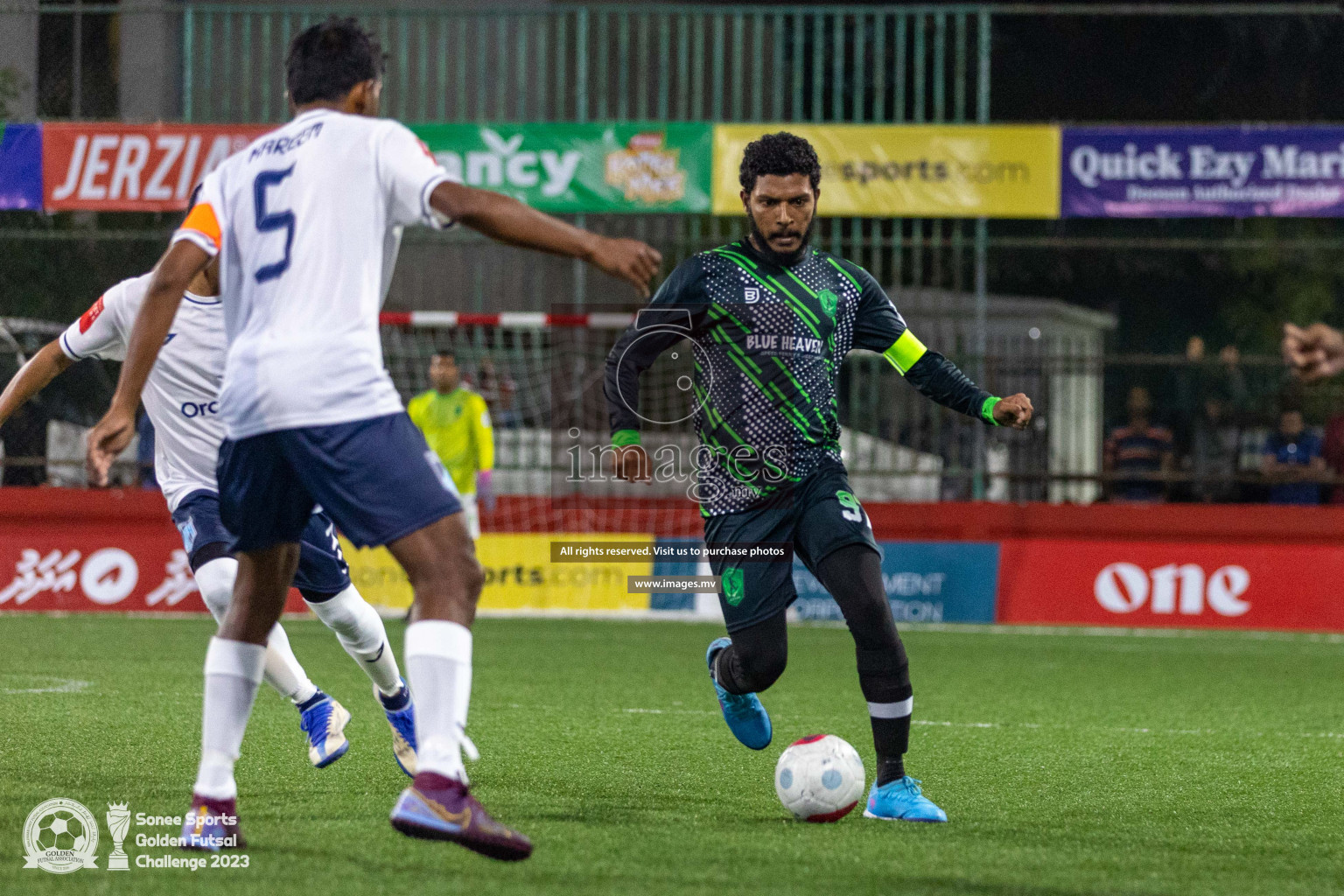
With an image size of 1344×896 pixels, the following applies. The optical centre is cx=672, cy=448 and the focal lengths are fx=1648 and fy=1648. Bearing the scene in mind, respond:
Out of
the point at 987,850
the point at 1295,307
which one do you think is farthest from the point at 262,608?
the point at 1295,307

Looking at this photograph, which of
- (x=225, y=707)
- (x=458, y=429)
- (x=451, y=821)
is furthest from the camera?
(x=458, y=429)

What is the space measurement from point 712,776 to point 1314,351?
2.80 metres

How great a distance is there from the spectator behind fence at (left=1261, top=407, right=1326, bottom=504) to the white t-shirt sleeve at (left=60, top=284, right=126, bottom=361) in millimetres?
11553

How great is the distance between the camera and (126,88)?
1714cm

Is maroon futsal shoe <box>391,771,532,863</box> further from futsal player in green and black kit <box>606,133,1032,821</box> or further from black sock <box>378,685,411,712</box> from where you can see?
black sock <box>378,685,411,712</box>

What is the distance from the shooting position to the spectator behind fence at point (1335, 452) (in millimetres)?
15000

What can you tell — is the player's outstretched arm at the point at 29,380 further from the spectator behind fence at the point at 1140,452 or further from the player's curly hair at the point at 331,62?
the spectator behind fence at the point at 1140,452

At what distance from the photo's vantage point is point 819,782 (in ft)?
17.4

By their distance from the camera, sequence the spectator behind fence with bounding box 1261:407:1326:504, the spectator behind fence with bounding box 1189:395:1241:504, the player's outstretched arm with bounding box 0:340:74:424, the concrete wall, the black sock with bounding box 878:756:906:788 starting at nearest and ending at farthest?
the black sock with bounding box 878:756:906:788, the player's outstretched arm with bounding box 0:340:74:424, the spectator behind fence with bounding box 1261:407:1326:504, the spectator behind fence with bounding box 1189:395:1241:504, the concrete wall

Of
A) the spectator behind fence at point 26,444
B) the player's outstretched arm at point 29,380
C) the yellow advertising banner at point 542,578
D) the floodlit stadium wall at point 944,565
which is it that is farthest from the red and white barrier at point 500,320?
the player's outstretched arm at point 29,380

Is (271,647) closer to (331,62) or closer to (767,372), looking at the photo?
(767,372)

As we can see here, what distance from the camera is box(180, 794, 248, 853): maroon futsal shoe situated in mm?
4422

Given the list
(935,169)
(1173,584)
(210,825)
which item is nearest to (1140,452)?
(1173,584)

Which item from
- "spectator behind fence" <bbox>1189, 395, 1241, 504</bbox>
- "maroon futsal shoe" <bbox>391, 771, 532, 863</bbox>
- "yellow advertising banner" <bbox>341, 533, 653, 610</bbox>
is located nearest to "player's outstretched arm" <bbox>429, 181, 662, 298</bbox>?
"maroon futsal shoe" <bbox>391, 771, 532, 863</bbox>
